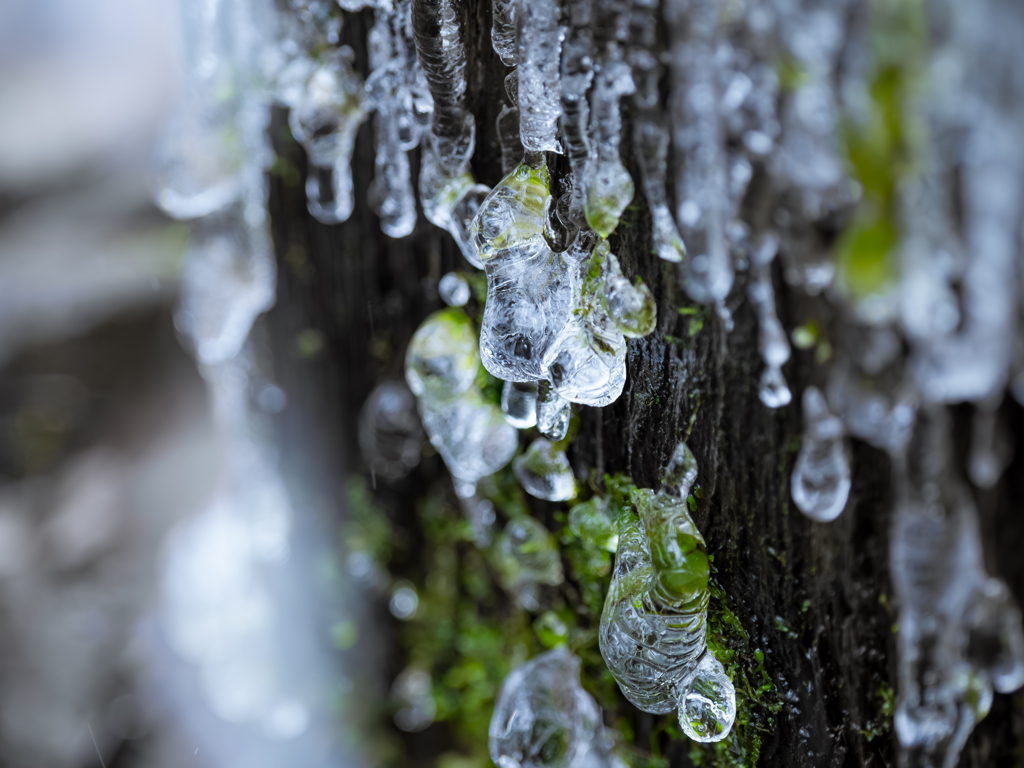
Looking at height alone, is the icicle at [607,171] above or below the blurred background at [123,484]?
above

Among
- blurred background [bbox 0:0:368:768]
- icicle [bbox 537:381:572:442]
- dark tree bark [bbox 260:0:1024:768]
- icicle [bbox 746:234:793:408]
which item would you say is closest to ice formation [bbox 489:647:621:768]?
dark tree bark [bbox 260:0:1024:768]

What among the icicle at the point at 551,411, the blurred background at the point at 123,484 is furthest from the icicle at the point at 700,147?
the blurred background at the point at 123,484

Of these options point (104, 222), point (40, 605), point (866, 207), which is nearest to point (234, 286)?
point (866, 207)

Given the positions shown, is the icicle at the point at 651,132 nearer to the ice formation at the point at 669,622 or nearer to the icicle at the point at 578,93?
the icicle at the point at 578,93

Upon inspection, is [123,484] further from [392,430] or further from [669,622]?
[669,622]

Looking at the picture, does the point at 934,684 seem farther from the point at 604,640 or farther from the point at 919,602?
the point at 604,640

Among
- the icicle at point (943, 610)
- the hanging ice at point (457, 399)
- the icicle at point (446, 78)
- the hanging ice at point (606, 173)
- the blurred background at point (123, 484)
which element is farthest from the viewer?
the blurred background at point (123, 484)

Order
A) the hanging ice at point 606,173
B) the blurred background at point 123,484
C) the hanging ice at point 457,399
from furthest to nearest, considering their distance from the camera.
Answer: the blurred background at point 123,484 < the hanging ice at point 457,399 < the hanging ice at point 606,173
